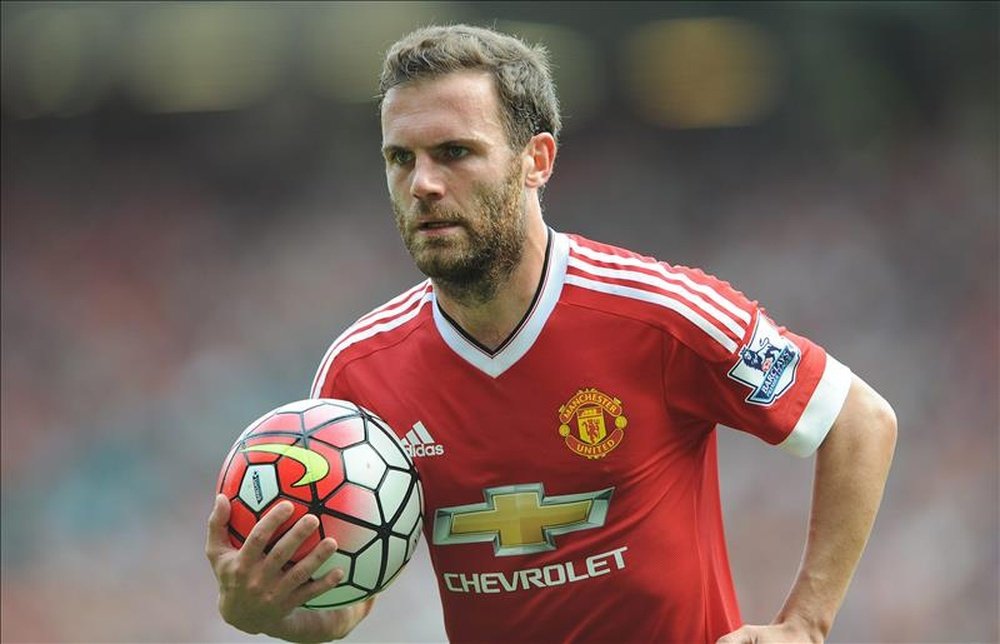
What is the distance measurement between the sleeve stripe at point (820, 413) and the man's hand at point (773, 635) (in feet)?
1.57

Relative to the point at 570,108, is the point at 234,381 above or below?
below

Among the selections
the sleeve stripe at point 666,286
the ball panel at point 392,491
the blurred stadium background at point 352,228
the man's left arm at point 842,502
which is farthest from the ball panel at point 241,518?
the blurred stadium background at point 352,228

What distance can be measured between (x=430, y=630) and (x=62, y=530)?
3.13 m

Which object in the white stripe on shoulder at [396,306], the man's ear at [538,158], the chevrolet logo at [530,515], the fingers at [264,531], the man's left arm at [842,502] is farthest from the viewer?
the white stripe on shoulder at [396,306]

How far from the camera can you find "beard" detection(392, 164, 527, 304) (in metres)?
3.32

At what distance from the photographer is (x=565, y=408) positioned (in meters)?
3.40

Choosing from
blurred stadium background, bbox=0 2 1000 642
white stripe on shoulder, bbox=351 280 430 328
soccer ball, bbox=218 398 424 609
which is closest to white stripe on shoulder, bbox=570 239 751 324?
white stripe on shoulder, bbox=351 280 430 328

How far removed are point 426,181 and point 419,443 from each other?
2.49 ft

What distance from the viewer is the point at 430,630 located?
9.12m

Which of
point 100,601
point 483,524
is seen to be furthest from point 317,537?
point 100,601

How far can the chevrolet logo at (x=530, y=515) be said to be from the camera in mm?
3389

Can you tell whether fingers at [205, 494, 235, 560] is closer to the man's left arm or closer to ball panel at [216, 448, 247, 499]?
ball panel at [216, 448, 247, 499]

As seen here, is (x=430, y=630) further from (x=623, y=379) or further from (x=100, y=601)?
(x=623, y=379)

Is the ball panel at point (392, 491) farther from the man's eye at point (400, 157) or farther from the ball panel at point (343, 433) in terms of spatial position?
the man's eye at point (400, 157)
